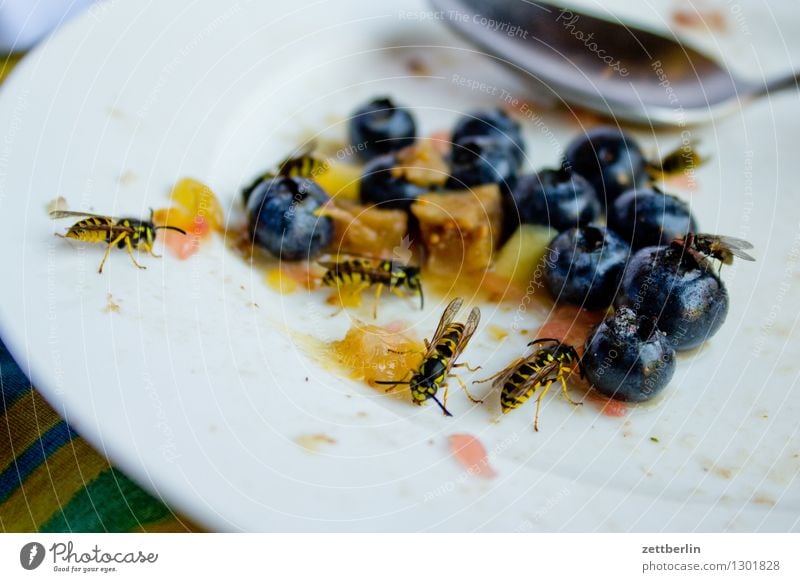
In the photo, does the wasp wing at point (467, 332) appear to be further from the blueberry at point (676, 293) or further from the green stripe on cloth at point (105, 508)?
the green stripe on cloth at point (105, 508)

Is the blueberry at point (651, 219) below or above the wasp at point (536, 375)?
above

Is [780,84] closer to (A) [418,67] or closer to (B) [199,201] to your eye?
(A) [418,67]

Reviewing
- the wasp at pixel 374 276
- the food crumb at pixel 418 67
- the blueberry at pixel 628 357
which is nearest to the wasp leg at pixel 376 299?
the wasp at pixel 374 276

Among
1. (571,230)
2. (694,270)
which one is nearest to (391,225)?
(571,230)

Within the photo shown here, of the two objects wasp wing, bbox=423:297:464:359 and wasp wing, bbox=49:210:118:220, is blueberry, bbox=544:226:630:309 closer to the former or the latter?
wasp wing, bbox=423:297:464:359

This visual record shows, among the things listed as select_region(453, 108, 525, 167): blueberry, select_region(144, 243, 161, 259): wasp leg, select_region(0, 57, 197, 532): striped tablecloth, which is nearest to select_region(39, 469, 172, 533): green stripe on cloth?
select_region(0, 57, 197, 532): striped tablecloth

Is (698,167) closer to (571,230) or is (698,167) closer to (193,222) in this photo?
(571,230)
